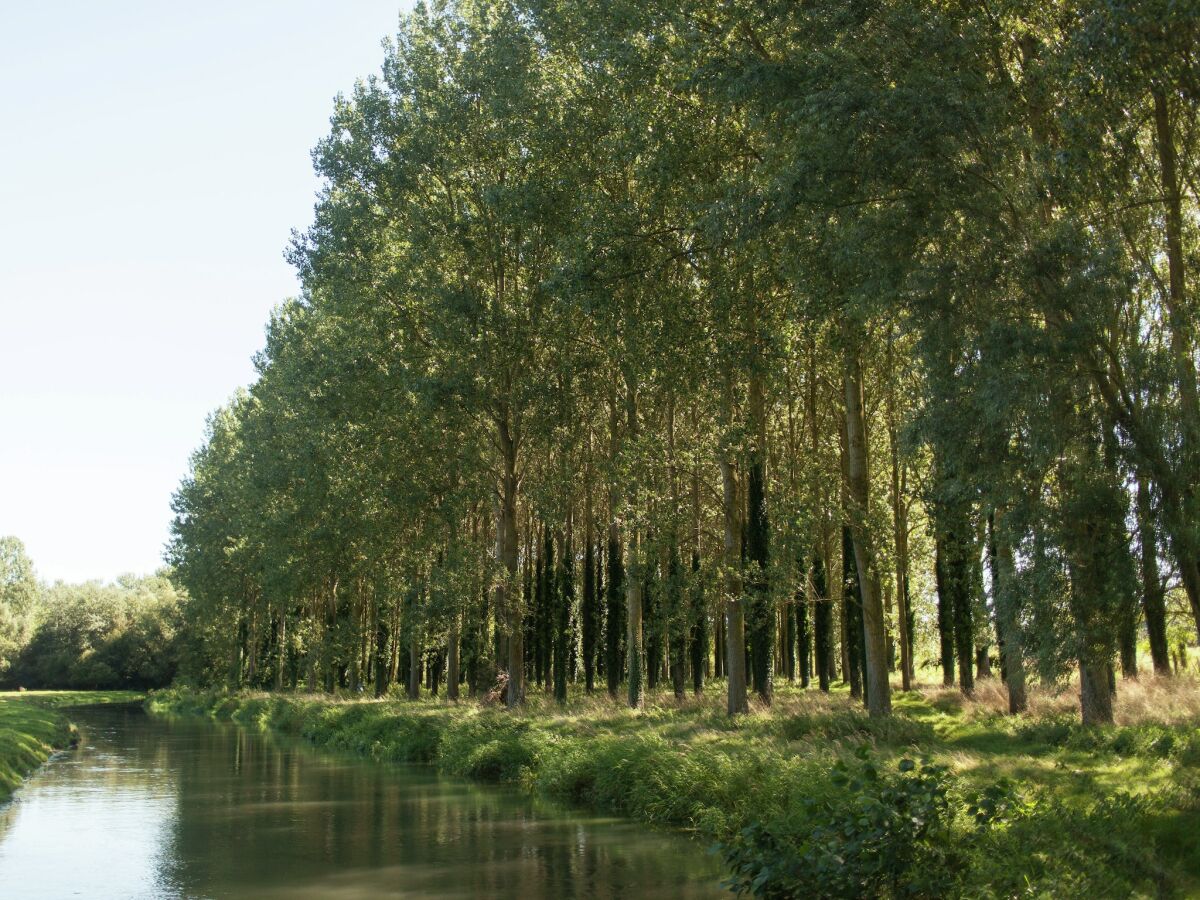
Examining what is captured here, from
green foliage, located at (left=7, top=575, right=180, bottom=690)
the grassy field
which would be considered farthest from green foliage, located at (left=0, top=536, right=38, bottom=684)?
the grassy field

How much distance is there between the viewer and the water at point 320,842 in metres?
15.4

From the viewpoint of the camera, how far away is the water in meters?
15.4

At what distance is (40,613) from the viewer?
11738 centimetres

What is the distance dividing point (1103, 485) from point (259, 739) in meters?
39.7

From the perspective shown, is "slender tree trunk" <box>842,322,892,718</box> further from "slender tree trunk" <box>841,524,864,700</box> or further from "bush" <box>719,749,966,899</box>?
"bush" <box>719,749,966,899</box>

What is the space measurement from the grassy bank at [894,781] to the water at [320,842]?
115cm

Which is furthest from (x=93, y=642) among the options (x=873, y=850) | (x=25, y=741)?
(x=873, y=850)

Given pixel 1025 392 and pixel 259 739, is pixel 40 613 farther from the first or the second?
pixel 1025 392

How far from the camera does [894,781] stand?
44.5 ft

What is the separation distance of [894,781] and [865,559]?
36.0 feet

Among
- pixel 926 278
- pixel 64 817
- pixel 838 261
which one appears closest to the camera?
→ pixel 926 278

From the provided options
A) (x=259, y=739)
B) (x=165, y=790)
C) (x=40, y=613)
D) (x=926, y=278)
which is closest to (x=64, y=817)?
(x=165, y=790)

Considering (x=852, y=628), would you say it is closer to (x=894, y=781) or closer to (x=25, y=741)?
(x=894, y=781)

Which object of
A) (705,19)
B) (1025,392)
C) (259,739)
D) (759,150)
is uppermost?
(705,19)
